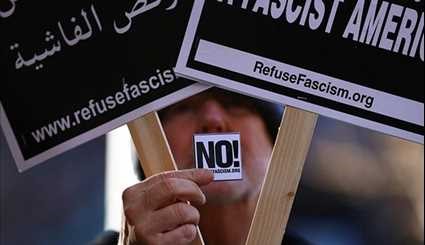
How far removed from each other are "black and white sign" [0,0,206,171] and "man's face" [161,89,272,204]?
182 mm

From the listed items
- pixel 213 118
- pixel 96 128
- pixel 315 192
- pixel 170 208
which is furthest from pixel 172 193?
pixel 315 192

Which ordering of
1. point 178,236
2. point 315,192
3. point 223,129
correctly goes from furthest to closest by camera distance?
1. point 315,192
2. point 223,129
3. point 178,236

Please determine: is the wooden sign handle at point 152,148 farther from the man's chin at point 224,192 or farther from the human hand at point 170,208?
the man's chin at point 224,192

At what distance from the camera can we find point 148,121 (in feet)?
4.48

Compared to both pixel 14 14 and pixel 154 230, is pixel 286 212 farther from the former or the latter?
pixel 14 14

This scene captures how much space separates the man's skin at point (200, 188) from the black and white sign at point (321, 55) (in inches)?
6.4

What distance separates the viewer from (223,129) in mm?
1521

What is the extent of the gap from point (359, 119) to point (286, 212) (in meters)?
0.17

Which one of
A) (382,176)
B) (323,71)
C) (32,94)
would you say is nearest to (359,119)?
(323,71)

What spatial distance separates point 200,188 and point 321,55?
0.85 ft

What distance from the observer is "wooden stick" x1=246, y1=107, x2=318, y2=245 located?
1.34m

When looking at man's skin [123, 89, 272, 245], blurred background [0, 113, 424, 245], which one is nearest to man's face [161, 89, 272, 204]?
man's skin [123, 89, 272, 245]

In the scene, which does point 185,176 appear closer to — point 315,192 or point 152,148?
point 152,148

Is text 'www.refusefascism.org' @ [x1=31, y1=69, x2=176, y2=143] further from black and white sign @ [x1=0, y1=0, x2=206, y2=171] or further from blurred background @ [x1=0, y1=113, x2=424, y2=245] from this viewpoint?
blurred background @ [x1=0, y1=113, x2=424, y2=245]
